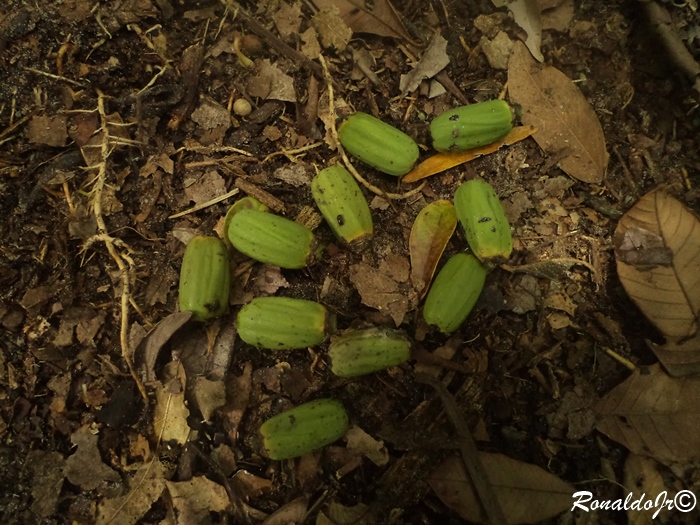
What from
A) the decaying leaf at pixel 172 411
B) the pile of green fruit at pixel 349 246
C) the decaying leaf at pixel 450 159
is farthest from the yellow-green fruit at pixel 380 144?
the decaying leaf at pixel 172 411

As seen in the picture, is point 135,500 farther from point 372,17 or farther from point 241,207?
point 372,17

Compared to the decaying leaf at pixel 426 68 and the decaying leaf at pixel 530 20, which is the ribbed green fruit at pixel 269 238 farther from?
the decaying leaf at pixel 530 20

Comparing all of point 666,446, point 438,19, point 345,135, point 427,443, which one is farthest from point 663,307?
point 438,19

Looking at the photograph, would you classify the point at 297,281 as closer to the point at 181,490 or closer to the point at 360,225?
the point at 360,225

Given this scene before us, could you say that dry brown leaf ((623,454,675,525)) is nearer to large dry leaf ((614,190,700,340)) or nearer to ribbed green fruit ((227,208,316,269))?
large dry leaf ((614,190,700,340))

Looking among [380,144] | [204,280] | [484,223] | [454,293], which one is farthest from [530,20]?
[204,280]
